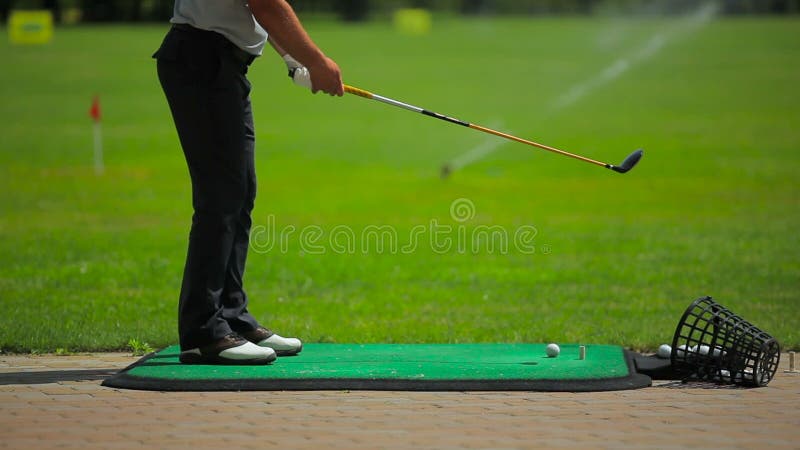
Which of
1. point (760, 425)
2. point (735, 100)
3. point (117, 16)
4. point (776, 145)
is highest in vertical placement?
point (117, 16)

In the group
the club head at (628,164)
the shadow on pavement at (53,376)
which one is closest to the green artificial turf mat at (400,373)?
the shadow on pavement at (53,376)

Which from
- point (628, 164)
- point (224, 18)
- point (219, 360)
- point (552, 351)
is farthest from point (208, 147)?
point (628, 164)

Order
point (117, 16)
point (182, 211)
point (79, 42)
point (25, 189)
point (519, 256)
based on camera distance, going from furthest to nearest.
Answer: point (117, 16) < point (79, 42) < point (25, 189) < point (182, 211) < point (519, 256)

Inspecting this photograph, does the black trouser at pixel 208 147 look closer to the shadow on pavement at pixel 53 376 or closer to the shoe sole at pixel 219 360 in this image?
the shoe sole at pixel 219 360

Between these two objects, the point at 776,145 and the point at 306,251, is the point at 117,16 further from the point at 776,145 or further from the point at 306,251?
the point at 306,251

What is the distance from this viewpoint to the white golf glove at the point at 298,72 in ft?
22.8

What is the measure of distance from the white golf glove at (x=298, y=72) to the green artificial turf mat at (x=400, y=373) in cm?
138

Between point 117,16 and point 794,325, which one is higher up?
point 117,16

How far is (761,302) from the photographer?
34.1 feet

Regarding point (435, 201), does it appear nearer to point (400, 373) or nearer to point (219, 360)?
point (219, 360)

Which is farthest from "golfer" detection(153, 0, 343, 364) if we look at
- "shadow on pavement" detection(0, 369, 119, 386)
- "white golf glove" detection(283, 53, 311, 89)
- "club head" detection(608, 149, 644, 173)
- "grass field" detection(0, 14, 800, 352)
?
"club head" detection(608, 149, 644, 173)

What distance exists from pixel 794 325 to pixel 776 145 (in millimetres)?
19627

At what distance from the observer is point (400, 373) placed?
6.54 metres

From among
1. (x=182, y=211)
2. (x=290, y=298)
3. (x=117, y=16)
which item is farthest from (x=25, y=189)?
(x=117, y=16)
